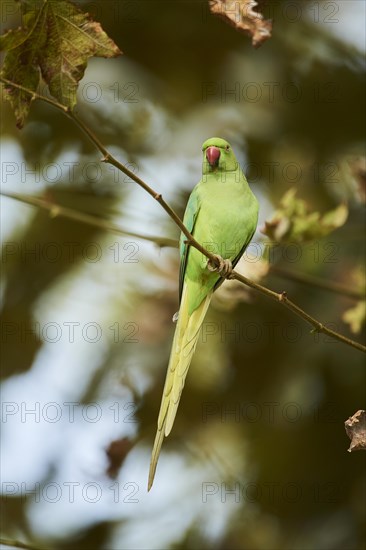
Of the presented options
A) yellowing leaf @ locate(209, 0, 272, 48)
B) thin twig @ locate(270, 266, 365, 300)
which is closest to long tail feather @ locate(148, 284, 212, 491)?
thin twig @ locate(270, 266, 365, 300)

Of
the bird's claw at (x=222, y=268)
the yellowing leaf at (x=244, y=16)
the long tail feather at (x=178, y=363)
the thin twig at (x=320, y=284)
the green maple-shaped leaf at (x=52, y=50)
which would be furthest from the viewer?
the thin twig at (x=320, y=284)

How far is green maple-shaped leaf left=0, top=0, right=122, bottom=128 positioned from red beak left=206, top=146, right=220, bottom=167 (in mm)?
1127

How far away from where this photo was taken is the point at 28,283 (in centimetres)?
454

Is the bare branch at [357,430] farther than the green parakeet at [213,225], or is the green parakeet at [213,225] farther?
the green parakeet at [213,225]

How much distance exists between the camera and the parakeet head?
317 cm

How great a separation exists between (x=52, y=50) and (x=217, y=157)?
4.01 feet

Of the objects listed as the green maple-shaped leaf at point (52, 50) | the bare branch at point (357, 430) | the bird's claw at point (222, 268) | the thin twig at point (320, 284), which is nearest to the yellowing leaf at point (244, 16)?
the green maple-shaped leaf at point (52, 50)

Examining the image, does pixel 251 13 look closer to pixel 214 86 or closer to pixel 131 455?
pixel 214 86

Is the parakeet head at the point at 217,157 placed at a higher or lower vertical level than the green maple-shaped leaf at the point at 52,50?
lower

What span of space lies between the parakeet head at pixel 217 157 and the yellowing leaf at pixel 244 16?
95cm

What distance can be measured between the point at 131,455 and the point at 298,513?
1033 mm

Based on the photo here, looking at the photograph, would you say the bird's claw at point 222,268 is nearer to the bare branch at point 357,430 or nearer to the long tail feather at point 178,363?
the long tail feather at point 178,363

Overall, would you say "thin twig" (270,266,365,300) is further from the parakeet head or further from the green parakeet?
the parakeet head

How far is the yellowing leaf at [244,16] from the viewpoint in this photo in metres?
2.21
